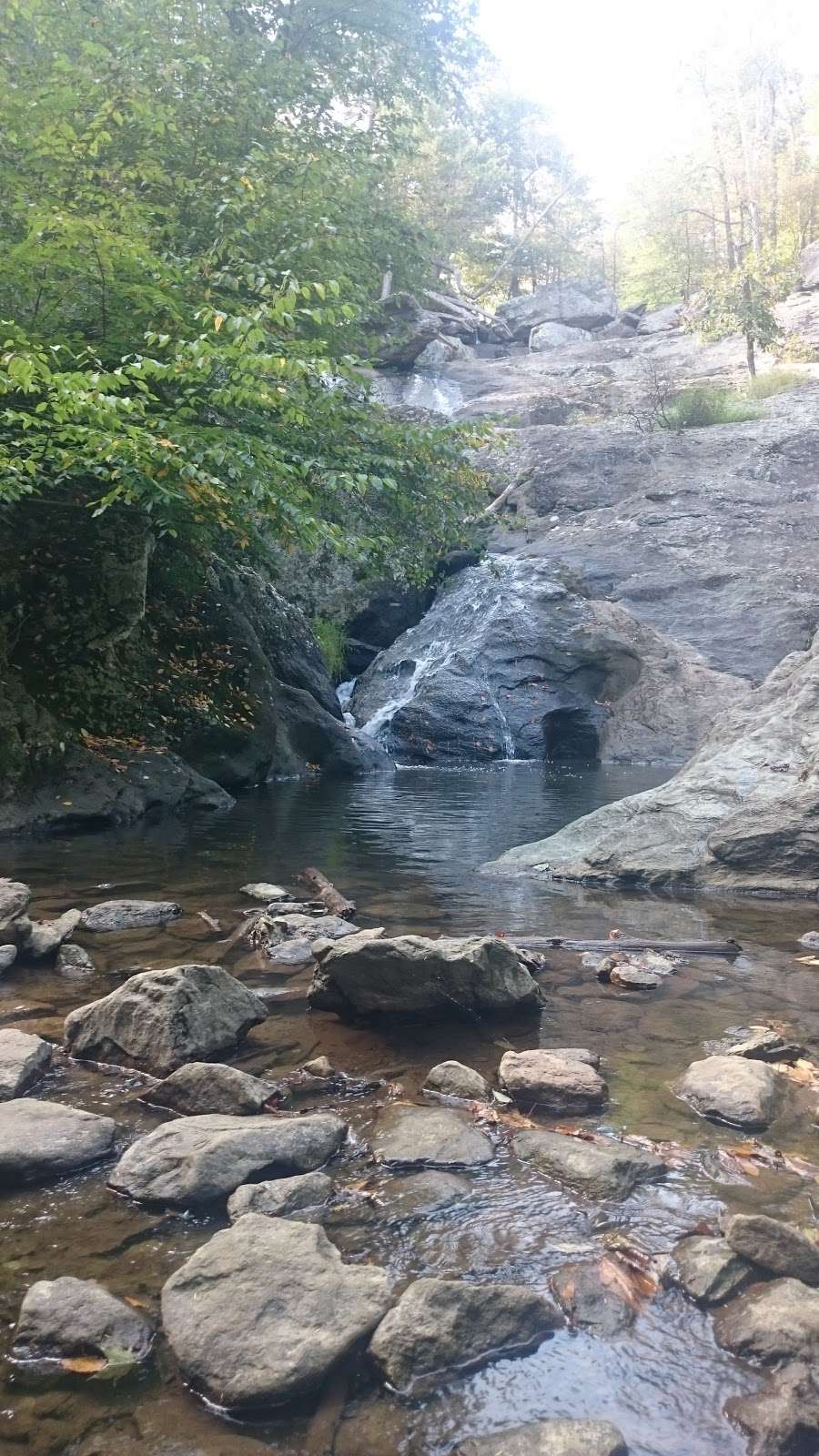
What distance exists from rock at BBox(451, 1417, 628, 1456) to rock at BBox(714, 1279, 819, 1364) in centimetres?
40

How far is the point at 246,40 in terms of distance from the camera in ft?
45.1

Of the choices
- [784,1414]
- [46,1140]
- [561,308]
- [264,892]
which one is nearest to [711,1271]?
[784,1414]

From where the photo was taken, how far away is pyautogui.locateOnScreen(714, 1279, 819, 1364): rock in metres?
1.99

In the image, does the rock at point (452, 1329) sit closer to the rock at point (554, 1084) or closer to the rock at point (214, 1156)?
the rock at point (214, 1156)

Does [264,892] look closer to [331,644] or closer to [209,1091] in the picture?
[209,1091]

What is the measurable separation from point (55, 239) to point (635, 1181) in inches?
338

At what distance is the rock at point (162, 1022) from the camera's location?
3566 mm

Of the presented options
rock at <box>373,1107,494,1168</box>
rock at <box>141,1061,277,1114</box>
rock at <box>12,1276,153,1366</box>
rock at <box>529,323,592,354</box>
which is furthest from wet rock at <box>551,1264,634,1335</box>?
rock at <box>529,323,592,354</box>

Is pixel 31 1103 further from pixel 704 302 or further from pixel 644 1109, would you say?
pixel 704 302

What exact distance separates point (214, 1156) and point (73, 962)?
2469 mm

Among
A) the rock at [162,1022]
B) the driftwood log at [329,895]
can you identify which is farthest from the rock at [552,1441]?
the driftwood log at [329,895]

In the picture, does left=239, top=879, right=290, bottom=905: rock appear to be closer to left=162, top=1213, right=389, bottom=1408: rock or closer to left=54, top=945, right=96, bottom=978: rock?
left=54, top=945, right=96, bottom=978: rock

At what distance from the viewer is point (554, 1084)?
333cm

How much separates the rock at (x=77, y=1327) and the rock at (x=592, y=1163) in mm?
1270
